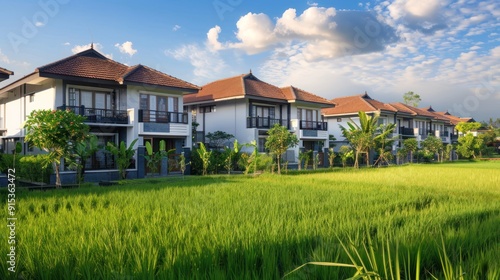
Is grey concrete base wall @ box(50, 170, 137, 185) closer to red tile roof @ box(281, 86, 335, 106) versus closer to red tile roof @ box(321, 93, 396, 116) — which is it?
red tile roof @ box(281, 86, 335, 106)

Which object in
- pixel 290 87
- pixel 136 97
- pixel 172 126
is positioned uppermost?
pixel 290 87

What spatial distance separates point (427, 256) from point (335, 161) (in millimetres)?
24210

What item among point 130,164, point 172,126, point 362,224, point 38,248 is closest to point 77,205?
point 38,248

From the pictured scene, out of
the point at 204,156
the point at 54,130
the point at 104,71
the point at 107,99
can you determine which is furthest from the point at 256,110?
the point at 54,130

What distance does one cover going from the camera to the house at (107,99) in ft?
53.7

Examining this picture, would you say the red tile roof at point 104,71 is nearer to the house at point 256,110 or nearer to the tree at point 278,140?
the house at point 256,110

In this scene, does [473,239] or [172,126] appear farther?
[172,126]

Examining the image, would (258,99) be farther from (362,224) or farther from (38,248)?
(38,248)

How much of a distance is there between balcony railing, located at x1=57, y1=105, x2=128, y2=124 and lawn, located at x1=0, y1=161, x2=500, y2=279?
9208mm

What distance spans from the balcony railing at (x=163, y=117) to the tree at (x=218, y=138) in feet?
11.8

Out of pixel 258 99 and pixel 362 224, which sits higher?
pixel 258 99

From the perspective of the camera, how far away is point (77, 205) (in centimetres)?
704

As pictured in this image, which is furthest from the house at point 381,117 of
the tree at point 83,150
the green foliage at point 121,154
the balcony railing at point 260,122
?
the tree at point 83,150

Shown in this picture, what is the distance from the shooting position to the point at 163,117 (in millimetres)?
19094
